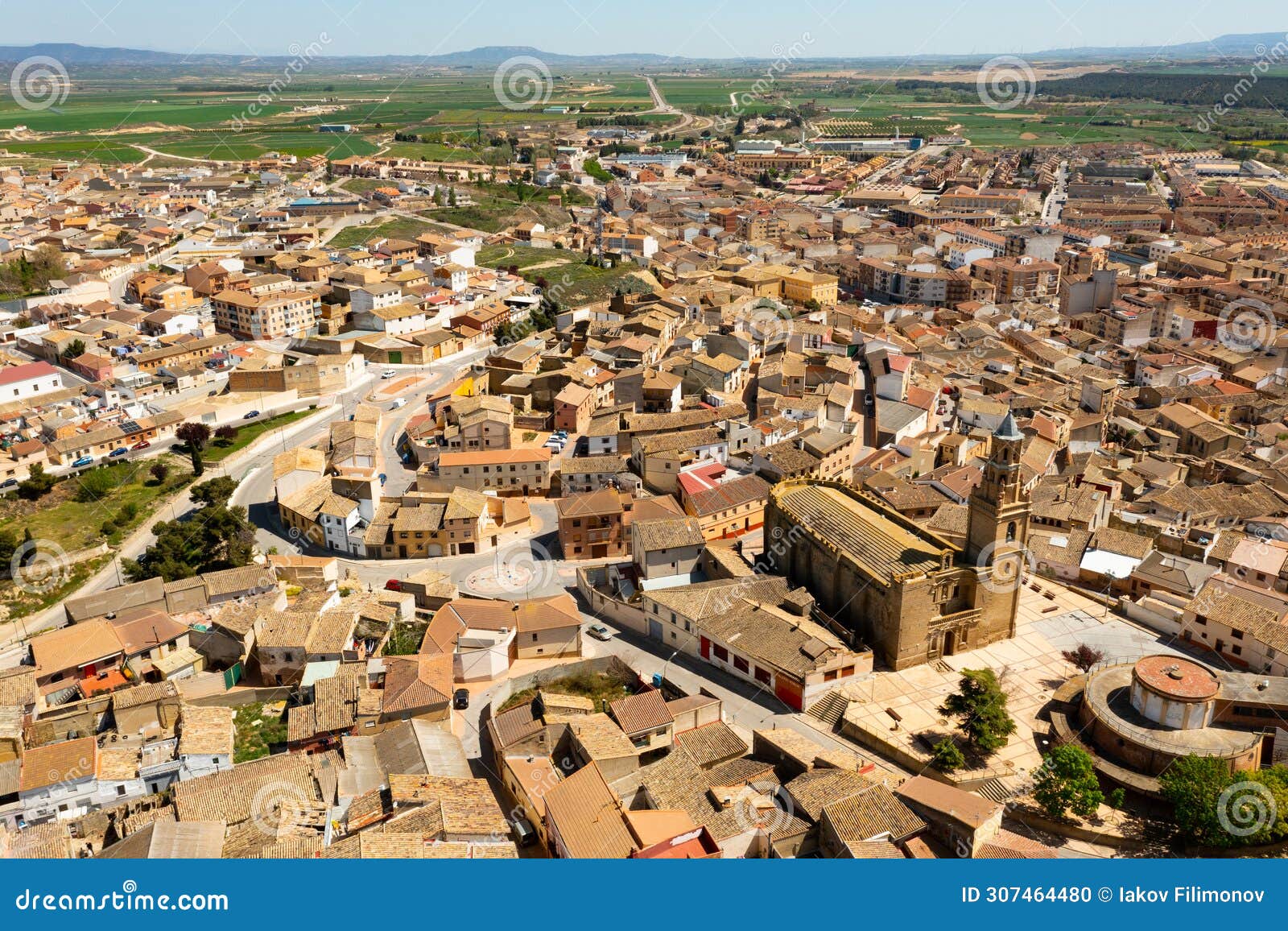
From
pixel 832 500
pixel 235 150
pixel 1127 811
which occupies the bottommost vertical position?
pixel 1127 811

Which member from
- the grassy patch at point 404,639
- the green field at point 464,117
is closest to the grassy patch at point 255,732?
the grassy patch at point 404,639

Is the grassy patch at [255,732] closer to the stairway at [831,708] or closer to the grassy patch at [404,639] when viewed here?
the grassy patch at [404,639]

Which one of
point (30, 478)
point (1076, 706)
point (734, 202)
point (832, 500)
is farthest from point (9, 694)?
point (734, 202)

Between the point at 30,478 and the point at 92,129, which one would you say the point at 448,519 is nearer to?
the point at 30,478

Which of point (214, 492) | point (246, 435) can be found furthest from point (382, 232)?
point (214, 492)

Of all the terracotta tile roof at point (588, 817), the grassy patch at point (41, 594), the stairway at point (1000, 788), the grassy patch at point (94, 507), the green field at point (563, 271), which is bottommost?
the grassy patch at point (41, 594)

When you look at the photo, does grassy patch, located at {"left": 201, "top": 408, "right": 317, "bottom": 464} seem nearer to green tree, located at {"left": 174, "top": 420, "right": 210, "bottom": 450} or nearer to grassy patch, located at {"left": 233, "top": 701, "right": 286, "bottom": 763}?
green tree, located at {"left": 174, "top": 420, "right": 210, "bottom": 450}
